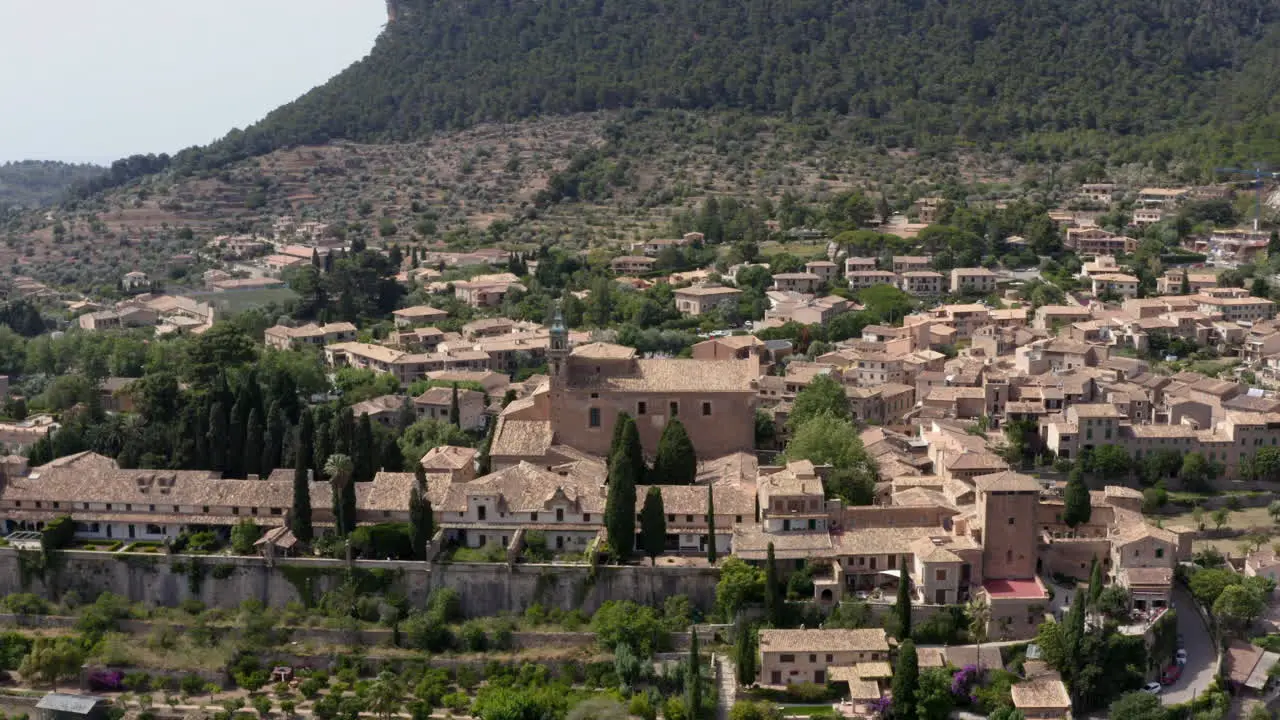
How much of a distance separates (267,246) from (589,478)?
57.8 metres

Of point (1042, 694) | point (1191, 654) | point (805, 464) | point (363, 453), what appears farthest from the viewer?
point (363, 453)

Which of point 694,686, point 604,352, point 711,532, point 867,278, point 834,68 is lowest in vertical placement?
point 694,686

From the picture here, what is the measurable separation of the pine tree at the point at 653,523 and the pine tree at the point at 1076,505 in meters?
9.81

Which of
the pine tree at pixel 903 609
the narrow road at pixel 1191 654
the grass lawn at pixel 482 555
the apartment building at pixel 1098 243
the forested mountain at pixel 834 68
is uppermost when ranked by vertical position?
the forested mountain at pixel 834 68

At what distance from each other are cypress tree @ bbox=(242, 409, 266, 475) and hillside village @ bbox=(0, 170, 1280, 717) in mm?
75

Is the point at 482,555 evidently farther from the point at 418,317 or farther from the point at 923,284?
the point at 923,284

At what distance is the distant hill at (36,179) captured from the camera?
150 meters

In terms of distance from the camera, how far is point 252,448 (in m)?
39.8

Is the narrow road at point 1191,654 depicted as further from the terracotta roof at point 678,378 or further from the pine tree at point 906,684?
the terracotta roof at point 678,378

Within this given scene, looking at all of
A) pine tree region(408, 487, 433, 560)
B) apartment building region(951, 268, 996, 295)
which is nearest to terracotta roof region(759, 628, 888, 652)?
pine tree region(408, 487, 433, 560)

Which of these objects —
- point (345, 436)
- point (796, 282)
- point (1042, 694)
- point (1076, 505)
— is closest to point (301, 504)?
point (345, 436)

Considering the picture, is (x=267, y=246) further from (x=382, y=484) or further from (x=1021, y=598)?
(x=1021, y=598)

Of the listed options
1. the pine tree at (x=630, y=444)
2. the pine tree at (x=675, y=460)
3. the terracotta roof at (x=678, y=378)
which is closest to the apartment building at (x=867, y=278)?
the terracotta roof at (x=678, y=378)

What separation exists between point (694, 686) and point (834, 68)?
8751 centimetres
